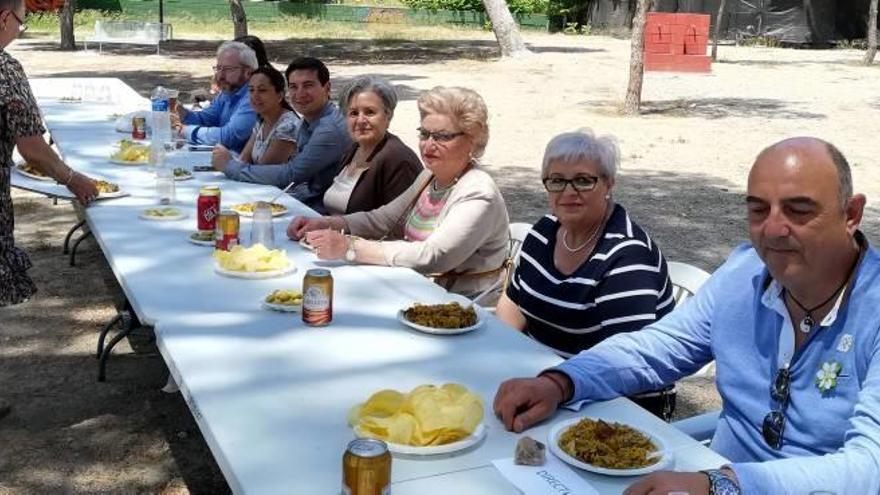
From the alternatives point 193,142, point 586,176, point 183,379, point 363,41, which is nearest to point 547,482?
point 183,379

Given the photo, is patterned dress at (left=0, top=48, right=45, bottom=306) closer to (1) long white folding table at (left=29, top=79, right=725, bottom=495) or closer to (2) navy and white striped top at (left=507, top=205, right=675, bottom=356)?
(1) long white folding table at (left=29, top=79, right=725, bottom=495)

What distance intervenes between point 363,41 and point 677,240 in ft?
75.4

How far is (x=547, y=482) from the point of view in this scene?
6.01ft

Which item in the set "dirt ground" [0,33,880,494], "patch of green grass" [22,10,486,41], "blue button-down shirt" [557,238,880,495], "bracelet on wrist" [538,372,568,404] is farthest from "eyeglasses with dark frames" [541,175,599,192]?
"patch of green grass" [22,10,486,41]

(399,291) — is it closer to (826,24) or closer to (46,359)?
(46,359)

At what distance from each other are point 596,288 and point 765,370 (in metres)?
0.77

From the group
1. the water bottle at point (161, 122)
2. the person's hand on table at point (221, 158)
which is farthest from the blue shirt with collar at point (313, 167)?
the water bottle at point (161, 122)

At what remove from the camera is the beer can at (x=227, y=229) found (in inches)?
136

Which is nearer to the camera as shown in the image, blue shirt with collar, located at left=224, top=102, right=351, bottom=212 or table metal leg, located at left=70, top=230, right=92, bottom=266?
blue shirt with collar, located at left=224, top=102, right=351, bottom=212

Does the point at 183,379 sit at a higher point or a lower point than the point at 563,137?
lower

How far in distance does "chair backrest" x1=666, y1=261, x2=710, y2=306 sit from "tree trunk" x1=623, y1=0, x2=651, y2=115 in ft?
32.1

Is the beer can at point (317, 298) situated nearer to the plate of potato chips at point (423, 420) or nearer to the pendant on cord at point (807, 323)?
the plate of potato chips at point (423, 420)

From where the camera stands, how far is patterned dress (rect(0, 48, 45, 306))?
351cm

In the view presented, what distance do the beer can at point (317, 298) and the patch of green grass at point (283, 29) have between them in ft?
87.1
